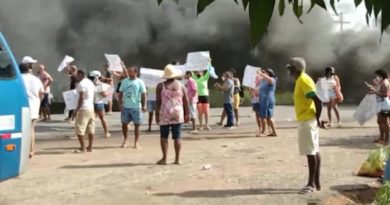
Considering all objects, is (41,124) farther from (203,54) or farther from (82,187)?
(82,187)

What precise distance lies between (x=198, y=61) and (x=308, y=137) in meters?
7.63

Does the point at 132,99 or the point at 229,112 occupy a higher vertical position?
the point at 132,99

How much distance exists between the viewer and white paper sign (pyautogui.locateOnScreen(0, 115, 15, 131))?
6853mm

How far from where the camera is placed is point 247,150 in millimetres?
10945

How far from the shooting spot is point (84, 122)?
10.7m

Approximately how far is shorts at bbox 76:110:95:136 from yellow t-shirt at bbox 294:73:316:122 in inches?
168

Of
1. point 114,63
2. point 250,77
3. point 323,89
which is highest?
point 114,63

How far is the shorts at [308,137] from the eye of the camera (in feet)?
24.0

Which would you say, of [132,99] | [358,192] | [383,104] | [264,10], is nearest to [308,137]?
[358,192]

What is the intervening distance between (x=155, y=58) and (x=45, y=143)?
31.8 feet

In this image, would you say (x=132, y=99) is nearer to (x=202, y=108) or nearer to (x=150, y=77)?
(x=150, y=77)

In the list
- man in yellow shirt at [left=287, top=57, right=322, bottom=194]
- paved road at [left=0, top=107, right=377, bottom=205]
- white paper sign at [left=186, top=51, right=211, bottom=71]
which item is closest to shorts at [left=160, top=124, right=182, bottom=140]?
paved road at [left=0, top=107, right=377, bottom=205]

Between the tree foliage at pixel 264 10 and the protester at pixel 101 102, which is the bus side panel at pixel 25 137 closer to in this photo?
the protester at pixel 101 102

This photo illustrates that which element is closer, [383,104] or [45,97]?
[383,104]
